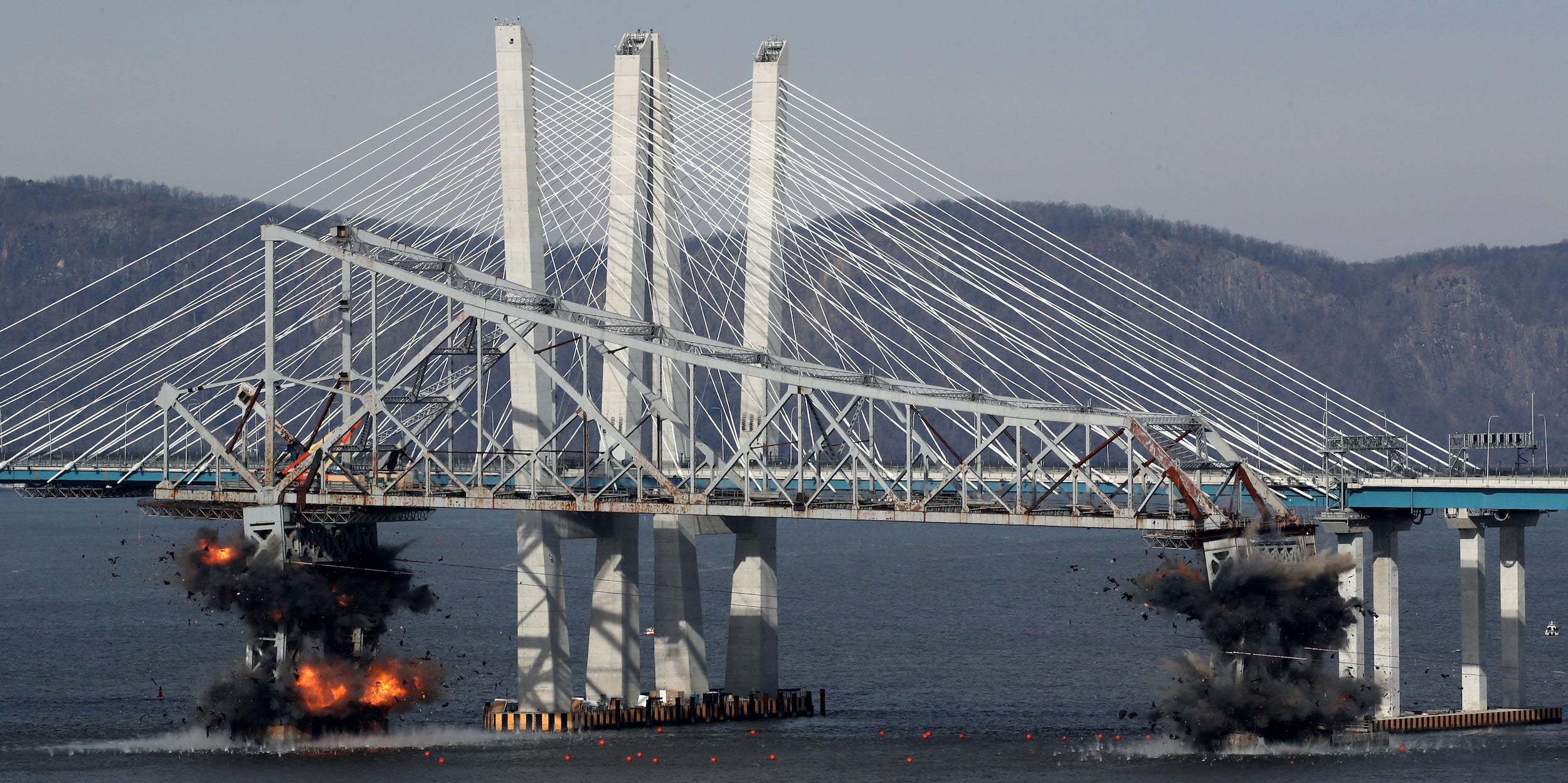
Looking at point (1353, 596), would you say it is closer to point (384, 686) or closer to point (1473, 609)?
point (1473, 609)

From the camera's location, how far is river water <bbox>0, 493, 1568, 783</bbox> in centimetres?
8888

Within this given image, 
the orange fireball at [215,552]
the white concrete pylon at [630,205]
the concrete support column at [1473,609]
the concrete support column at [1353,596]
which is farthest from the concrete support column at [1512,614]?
the orange fireball at [215,552]

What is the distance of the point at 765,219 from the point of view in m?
113

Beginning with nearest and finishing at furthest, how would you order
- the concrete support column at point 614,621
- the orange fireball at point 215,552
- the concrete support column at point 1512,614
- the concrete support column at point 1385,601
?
1. the orange fireball at point 215,552
2. the concrete support column at point 1385,601
3. the concrete support column at point 1512,614
4. the concrete support column at point 614,621

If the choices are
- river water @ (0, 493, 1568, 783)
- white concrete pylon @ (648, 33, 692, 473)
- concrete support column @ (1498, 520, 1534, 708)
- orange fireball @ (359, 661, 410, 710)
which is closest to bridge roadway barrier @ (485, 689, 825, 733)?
river water @ (0, 493, 1568, 783)

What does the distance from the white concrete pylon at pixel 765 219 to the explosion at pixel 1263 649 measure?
28980 mm

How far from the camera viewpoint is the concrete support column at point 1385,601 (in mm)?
105062

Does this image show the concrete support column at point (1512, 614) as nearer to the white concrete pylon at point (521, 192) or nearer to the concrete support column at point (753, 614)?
the concrete support column at point (753, 614)

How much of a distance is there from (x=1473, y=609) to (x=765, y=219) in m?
40.3

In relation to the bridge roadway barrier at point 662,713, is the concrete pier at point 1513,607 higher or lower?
higher

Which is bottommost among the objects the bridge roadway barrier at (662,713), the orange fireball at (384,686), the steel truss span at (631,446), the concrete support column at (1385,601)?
the bridge roadway barrier at (662,713)

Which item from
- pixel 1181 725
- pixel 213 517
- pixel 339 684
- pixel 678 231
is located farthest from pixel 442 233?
pixel 1181 725

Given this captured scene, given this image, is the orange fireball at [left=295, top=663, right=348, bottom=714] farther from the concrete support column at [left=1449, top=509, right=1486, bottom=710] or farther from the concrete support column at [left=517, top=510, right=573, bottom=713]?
the concrete support column at [left=1449, top=509, right=1486, bottom=710]

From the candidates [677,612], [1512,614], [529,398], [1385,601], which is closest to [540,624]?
[677,612]
